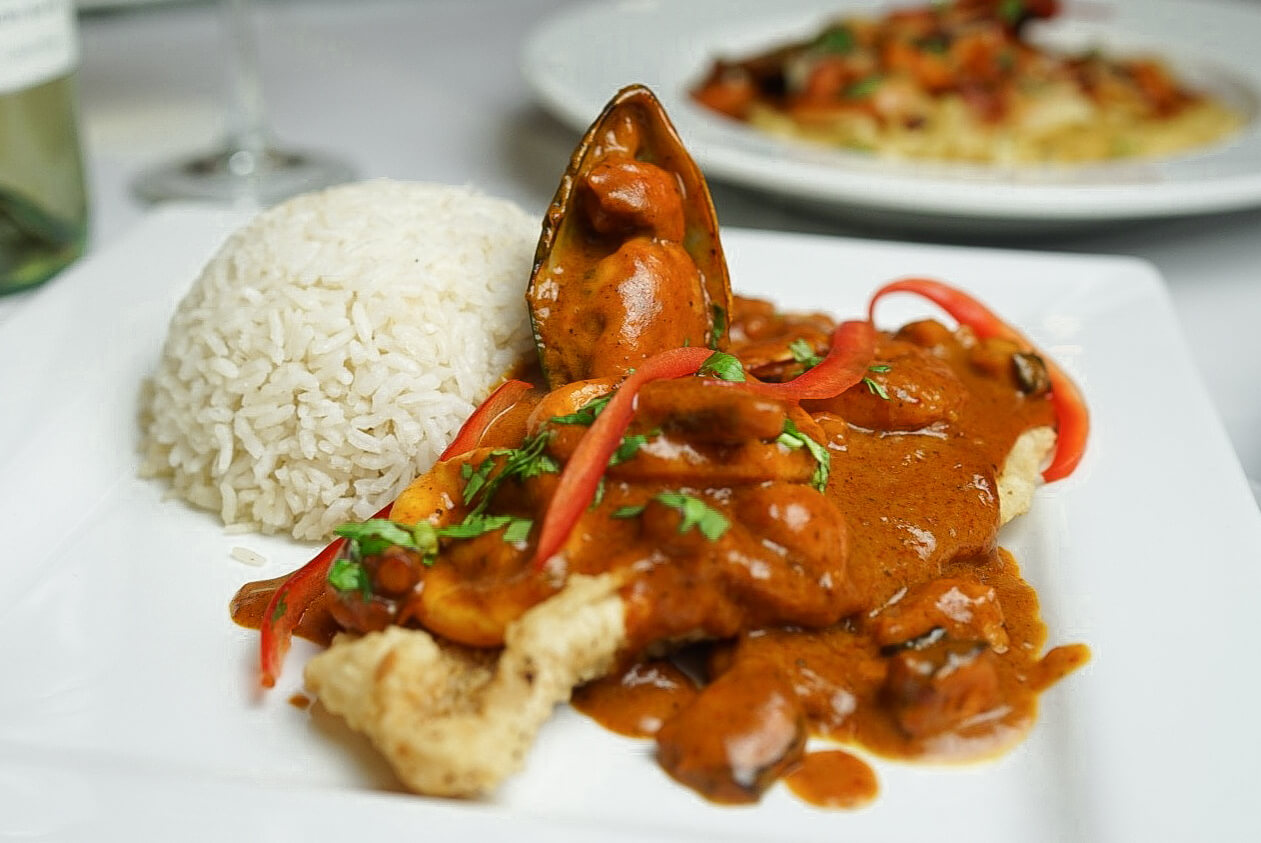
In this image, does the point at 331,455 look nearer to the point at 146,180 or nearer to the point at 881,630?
the point at 881,630

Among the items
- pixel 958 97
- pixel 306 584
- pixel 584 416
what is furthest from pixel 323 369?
pixel 958 97

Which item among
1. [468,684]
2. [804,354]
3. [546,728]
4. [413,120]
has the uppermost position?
[804,354]

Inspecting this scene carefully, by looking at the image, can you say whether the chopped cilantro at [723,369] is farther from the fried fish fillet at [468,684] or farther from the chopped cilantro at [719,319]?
the fried fish fillet at [468,684]

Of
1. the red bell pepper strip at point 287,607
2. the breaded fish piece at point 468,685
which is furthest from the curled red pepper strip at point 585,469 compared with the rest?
the red bell pepper strip at point 287,607

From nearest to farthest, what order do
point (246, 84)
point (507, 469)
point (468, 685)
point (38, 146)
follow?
point (468, 685), point (507, 469), point (38, 146), point (246, 84)

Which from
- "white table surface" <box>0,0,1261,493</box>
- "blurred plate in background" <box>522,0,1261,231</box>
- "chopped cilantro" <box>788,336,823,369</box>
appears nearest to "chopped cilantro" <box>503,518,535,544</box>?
"chopped cilantro" <box>788,336,823,369</box>

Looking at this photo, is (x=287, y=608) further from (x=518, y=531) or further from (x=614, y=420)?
(x=614, y=420)

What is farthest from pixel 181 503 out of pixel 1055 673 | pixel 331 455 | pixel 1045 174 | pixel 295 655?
pixel 1045 174
